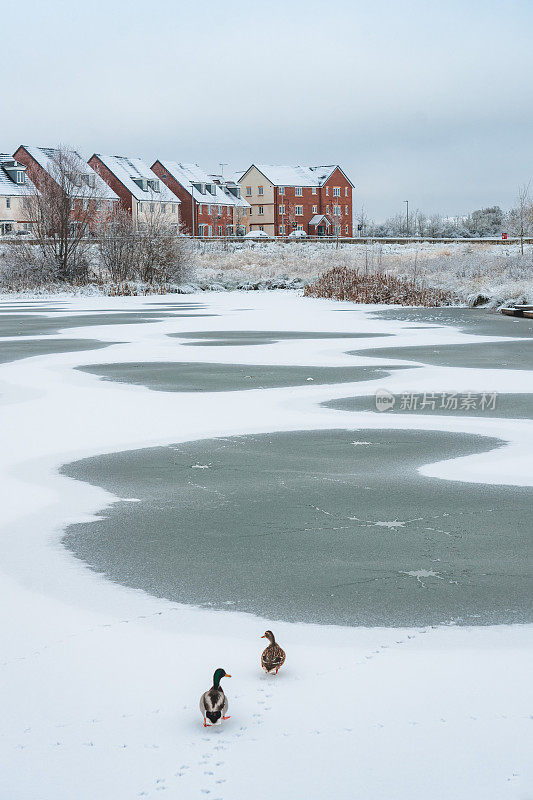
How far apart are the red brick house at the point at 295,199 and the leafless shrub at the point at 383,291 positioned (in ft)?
248

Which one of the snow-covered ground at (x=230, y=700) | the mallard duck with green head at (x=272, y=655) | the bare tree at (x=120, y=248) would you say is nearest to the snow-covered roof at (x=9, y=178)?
the bare tree at (x=120, y=248)

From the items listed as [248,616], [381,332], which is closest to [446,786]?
[248,616]

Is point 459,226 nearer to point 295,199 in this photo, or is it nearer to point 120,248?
point 295,199

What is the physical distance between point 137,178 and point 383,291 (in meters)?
66.7

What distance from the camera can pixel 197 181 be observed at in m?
103

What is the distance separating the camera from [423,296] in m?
32.5

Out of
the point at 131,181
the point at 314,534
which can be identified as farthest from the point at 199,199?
the point at 314,534

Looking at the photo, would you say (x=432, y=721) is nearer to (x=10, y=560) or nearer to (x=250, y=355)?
(x=10, y=560)

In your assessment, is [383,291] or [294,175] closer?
[383,291]

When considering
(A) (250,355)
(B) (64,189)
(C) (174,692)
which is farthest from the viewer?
(B) (64,189)

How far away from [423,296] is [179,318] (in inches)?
Result: 385

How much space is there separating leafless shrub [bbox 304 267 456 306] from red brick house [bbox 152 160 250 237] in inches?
2581

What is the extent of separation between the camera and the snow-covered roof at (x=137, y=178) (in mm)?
94000

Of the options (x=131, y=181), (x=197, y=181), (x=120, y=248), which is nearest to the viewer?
(x=120, y=248)
